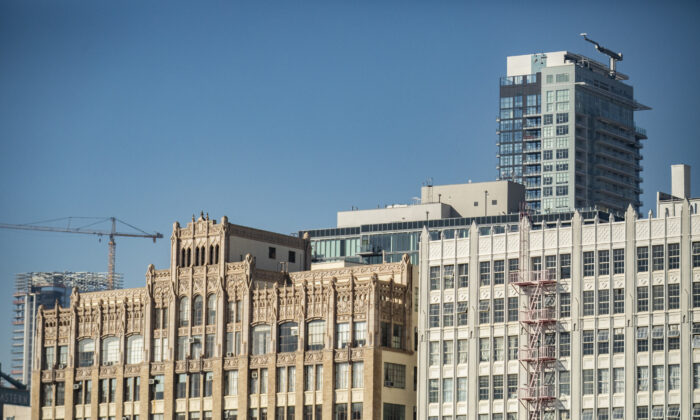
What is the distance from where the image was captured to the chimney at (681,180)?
194m

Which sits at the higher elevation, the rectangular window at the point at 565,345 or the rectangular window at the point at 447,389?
the rectangular window at the point at 565,345

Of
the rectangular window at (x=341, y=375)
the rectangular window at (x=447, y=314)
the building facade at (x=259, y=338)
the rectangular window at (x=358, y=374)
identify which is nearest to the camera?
the rectangular window at (x=447, y=314)

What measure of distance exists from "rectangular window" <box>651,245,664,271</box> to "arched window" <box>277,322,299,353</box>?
41.9 m

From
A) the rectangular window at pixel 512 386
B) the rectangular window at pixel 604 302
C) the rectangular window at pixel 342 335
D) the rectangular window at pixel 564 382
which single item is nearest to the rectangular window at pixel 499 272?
the rectangular window at pixel 512 386

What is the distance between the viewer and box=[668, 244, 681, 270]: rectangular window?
161 m

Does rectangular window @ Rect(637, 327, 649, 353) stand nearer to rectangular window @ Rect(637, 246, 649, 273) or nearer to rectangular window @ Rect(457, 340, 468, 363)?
rectangular window @ Rect(637, 246, 649, 273)

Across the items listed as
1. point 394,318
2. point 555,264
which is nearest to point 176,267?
point 394,318

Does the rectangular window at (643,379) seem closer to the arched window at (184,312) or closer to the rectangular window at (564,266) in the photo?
the rectangular window at (564,266)

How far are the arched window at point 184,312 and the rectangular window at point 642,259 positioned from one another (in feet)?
182

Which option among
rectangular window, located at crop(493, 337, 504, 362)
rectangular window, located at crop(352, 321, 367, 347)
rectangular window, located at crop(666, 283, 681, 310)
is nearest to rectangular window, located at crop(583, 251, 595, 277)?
rectangular window, located at crop(666, 283, 681, 310)

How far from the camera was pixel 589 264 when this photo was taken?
16550cm

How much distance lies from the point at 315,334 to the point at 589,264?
3336 cm

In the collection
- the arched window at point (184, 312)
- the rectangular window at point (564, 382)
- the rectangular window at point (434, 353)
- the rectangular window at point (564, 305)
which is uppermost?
the rectangular window at point (564, 305)

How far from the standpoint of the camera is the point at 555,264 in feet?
550
